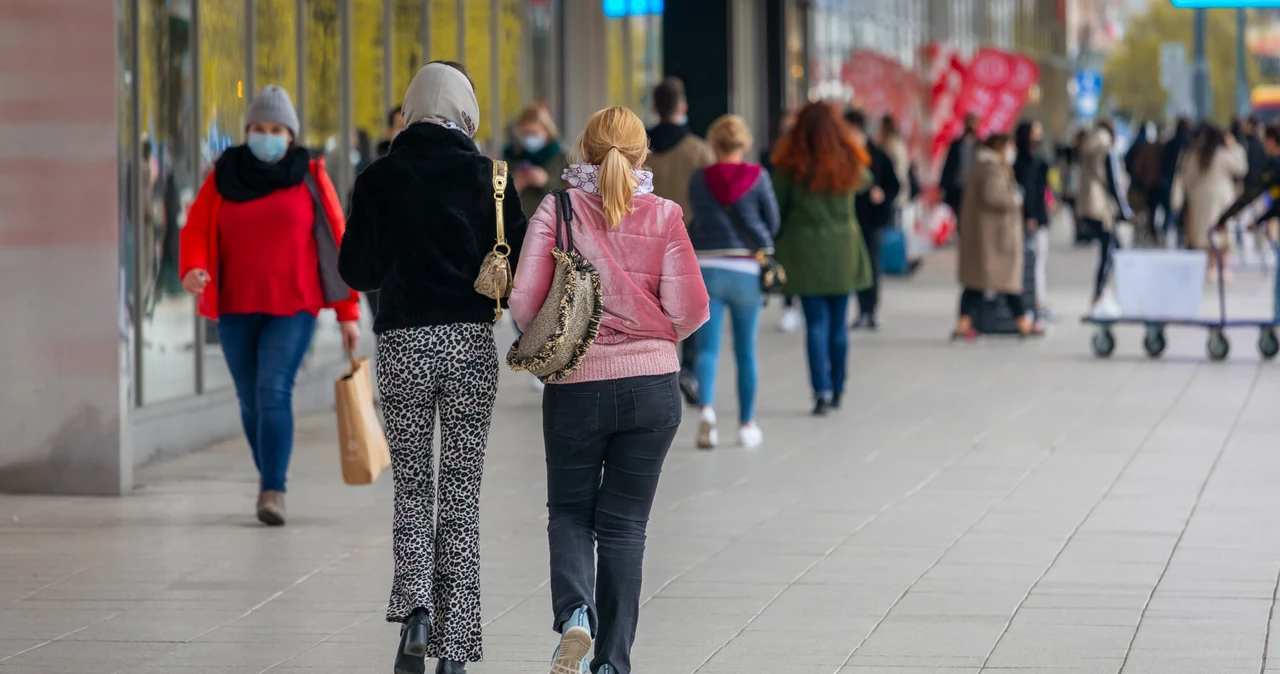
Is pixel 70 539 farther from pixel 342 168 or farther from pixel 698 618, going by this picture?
pixel 342 168

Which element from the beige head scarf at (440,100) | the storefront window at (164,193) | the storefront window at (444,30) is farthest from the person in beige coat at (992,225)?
the beige head scarf at (440,100)

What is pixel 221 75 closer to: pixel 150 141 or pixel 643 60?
pixel 150 141

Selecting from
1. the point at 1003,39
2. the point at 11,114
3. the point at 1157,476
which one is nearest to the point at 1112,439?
the point at 1157,476

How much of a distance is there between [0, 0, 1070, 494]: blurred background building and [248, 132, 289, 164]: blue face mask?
118 cm

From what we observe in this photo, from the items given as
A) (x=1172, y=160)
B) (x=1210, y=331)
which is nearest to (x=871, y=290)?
(x=1210, y=331)

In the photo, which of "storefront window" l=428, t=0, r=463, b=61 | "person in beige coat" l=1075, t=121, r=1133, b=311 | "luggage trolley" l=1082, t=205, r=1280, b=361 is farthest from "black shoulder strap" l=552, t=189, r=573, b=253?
"person in beige coat" l=1075, t=121, r=1133, b=311

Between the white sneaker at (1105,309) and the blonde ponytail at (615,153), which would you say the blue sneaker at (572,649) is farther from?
the white sneaker at (1105,309)

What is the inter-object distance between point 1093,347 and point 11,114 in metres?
9.43

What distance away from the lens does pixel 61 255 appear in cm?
966

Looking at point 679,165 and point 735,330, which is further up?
point 679,165

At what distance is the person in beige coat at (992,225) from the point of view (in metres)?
17.2

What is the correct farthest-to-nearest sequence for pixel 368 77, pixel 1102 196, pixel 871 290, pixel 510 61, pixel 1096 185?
pixel 1096 185, pixel 1102 196, pixel 871 290, pixel 510 61, pixel 368 77

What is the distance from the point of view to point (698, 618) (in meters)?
6.93

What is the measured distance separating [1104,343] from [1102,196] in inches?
251
